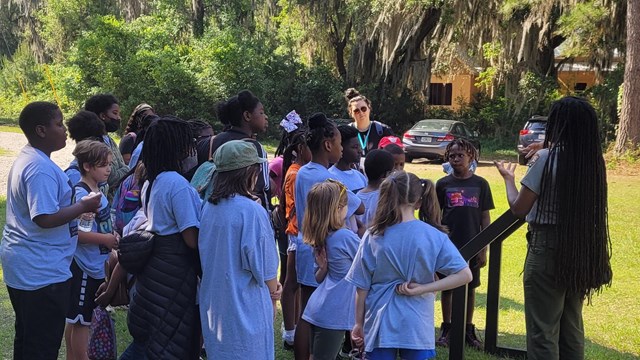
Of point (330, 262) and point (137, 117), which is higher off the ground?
point (137, 117)

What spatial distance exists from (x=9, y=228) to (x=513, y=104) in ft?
80.6

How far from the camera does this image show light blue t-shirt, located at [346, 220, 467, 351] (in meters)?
3.26

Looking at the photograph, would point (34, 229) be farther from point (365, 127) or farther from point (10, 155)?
point (10, 155)

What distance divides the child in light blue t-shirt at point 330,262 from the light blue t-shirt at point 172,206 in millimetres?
726

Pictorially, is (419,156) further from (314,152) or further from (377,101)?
(314,152)

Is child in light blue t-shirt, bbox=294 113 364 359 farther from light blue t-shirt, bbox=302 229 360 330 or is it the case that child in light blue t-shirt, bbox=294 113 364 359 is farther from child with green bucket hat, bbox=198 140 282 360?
child with green bucket hat, bbox=198 140 282 360

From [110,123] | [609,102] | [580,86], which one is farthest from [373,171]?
[580,86]

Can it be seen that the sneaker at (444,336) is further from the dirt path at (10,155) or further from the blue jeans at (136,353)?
the dirt path at (10,155)

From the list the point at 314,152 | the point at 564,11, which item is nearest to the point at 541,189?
the point at 314,152

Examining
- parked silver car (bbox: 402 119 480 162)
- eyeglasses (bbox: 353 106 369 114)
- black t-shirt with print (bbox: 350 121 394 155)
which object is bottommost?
parked silver car (bbox: 402 119 480 162)

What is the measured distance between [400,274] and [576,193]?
1.04m

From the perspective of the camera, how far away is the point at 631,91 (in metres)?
18.1

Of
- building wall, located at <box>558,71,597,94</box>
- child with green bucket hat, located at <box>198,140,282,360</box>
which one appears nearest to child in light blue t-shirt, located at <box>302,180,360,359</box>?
child with green bucket hat, located at <box>198,140,282,360</box>

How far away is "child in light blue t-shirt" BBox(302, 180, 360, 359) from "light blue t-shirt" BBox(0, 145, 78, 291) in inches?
53.4
